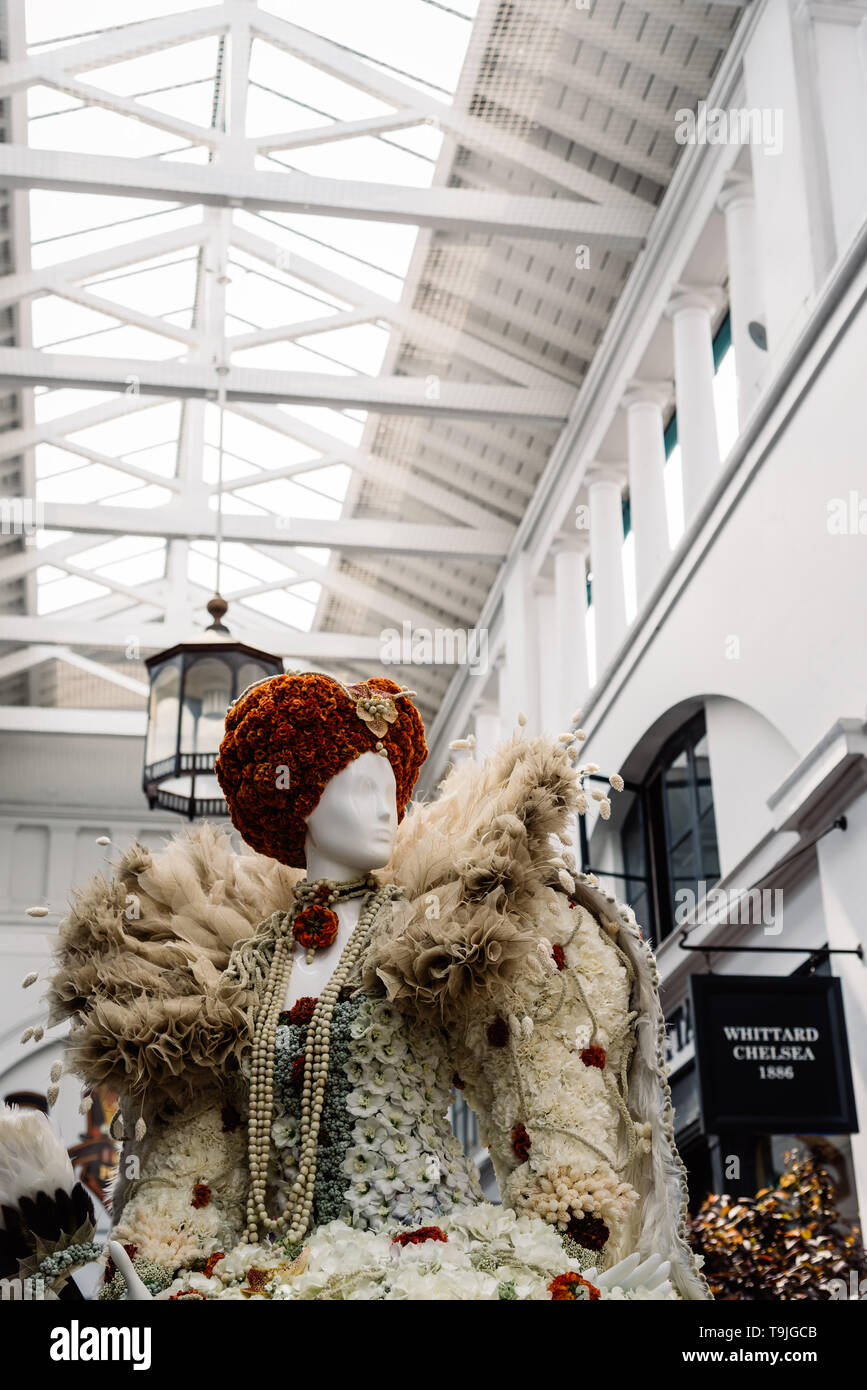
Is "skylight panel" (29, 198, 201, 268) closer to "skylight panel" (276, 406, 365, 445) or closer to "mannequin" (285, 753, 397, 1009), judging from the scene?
"skylight panel" (276, 406, 365, 445)

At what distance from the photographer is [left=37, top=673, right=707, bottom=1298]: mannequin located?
2.11 meters

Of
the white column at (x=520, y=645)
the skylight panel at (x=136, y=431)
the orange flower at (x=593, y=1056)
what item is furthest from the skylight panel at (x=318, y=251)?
the orange flower at (x=593, y=1056)

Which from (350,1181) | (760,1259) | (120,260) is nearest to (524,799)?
(350,1181)

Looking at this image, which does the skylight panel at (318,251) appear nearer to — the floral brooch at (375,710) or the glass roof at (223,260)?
the glass roof at (223,260)

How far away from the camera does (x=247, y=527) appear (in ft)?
38.9

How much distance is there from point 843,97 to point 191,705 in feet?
13.8

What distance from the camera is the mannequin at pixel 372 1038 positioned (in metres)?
2.11

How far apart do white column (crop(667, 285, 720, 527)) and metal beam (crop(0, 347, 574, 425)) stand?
207cm

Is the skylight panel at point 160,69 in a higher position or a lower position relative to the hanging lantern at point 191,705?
higher

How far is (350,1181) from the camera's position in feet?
7.28

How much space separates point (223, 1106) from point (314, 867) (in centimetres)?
42

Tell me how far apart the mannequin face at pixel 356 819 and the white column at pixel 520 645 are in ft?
29.8

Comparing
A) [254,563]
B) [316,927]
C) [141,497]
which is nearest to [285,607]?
[254,563]

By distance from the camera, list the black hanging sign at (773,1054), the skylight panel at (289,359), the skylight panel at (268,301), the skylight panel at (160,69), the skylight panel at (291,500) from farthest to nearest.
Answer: the skylight panel at (291,500), the skylight panel at (289,359), the skylight panel at (268,301), the skylight panel at (160,69), the black hanging sign at (773,1054)
